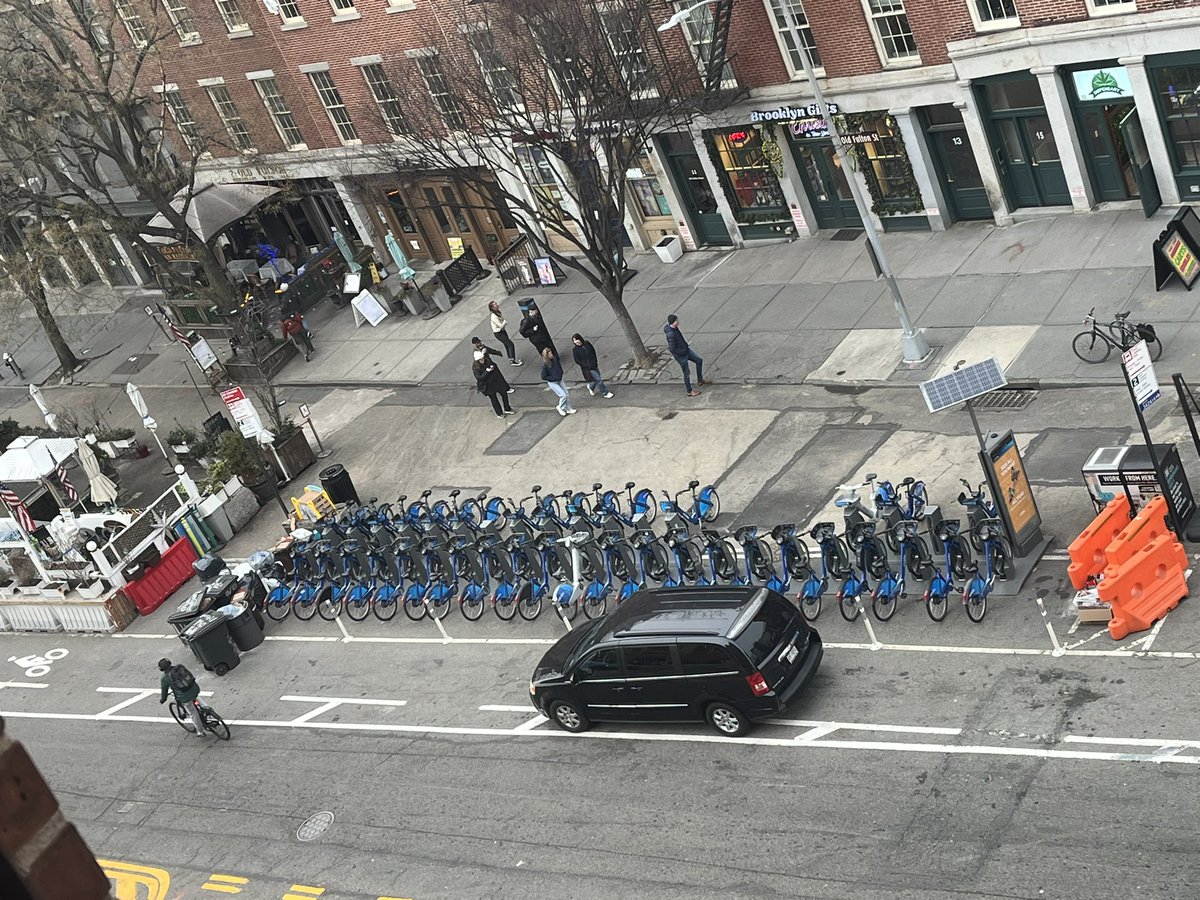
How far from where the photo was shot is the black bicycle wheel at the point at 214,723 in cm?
2170

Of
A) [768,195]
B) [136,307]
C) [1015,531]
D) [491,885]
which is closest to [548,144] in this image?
[768,195]

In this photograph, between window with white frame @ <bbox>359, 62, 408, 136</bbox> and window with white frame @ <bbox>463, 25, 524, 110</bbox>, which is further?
window with white frame @ <bbox>359, 62, 408, 136</bbox>

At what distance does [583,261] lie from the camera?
37719 millimetres

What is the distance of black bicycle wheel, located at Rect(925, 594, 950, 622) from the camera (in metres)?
18.5

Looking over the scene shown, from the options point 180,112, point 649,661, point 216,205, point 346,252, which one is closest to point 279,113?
point 216,205

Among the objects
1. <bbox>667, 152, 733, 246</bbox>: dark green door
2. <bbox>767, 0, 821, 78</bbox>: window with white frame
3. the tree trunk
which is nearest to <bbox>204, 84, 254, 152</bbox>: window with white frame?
the tree trunk

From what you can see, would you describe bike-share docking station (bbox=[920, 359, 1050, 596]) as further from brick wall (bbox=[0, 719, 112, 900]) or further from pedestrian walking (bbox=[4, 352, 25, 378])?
pedestrian walking (bbox=[4, 352, 25, 378])

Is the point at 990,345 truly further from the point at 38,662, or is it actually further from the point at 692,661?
the point at 38,662

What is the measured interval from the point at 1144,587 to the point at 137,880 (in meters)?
13.5

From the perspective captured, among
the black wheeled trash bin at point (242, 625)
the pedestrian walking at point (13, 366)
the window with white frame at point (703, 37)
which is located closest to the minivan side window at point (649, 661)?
the black wheeled trash bin at point (242, 625)

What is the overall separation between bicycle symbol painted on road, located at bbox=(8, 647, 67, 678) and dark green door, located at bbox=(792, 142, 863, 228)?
19.4 metres

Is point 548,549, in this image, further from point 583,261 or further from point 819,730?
point 583,261

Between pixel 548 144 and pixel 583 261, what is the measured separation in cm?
794

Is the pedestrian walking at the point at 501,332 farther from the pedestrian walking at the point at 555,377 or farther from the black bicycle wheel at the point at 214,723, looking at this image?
the black bicycle wheel at the point at 214,723
